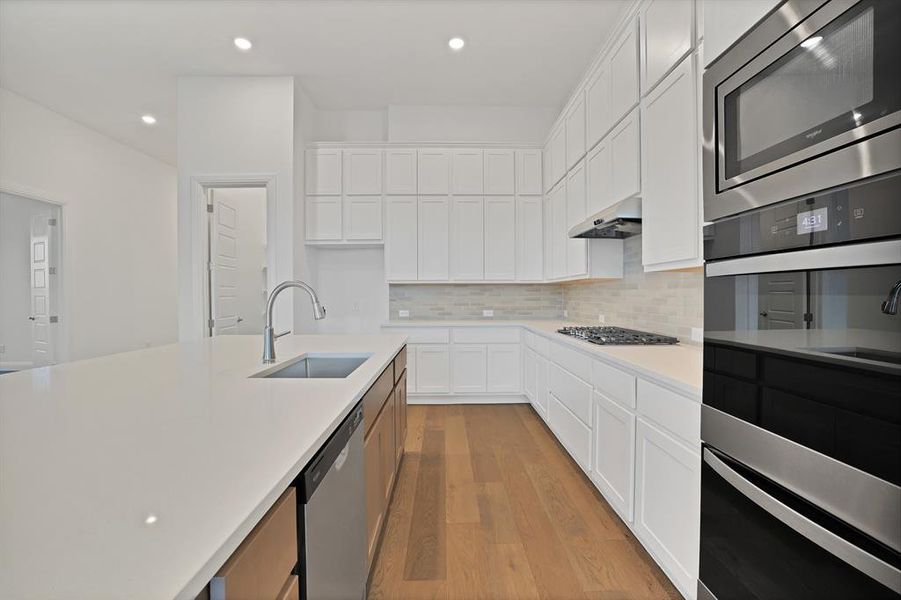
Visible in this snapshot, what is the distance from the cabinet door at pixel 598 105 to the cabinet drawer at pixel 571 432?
6.37 ft

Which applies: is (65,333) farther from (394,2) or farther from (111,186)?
(394,2)

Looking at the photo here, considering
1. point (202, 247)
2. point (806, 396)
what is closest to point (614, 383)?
point (806, 396)

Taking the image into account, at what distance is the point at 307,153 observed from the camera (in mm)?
4586

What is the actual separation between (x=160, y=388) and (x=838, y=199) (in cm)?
181

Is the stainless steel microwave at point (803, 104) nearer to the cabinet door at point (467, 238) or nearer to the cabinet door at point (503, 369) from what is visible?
the cabinet door at point (503, 369)

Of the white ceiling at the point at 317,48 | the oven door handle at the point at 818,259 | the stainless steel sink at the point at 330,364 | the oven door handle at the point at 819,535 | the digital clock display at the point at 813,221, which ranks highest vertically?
the white ceiling at the point at 317,48

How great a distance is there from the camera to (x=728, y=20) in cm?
111

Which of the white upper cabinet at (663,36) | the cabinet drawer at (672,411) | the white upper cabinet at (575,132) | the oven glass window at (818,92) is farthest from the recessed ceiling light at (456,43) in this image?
the cabinet drawer at (672,411)

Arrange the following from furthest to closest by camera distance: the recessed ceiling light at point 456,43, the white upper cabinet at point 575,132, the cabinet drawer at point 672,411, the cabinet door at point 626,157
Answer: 1. the recessed ceiling light at point 456,43
2. the white upper cabinet at point 575,132
3. the cabinet door at point 626,157
4. the cabinet drawer at point 672,411

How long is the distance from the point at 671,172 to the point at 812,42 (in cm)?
125

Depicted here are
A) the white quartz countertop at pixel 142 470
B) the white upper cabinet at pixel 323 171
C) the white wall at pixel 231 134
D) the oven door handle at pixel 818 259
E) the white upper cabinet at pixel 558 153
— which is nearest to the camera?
the white quartz countertop at pixel 142 470

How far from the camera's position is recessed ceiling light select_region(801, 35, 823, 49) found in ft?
2.77

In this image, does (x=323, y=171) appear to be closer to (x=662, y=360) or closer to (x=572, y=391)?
(x=572, y=391)

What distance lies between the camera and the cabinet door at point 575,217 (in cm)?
342
